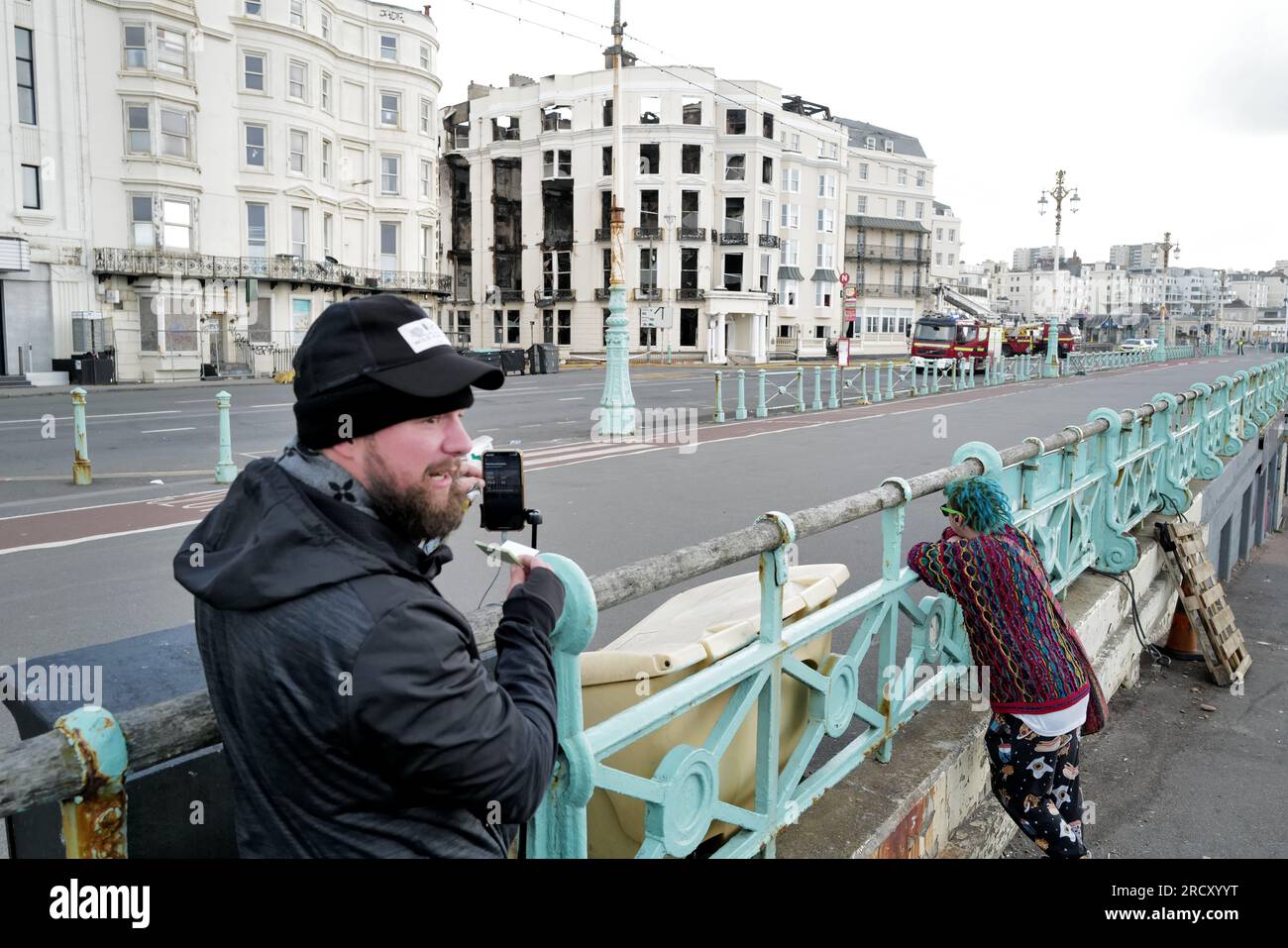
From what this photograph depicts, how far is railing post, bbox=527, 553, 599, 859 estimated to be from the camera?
2.07 metres

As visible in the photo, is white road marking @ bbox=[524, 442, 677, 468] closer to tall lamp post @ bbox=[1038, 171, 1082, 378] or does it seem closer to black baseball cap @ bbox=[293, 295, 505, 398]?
black baseball cap @ bbox=[293, 295, 505, 398]

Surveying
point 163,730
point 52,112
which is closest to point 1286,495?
point 163,730

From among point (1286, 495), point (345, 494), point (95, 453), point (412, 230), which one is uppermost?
point (412, 230)

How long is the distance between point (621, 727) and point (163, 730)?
109 cm

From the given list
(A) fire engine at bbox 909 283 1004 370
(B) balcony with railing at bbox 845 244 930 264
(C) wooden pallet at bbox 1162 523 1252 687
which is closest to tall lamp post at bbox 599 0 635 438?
(C) wooden pallet at bbox 1162 523 1252 687

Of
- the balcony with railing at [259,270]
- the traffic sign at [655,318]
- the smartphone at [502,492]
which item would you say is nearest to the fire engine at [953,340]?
the traffic sign at [655,318]

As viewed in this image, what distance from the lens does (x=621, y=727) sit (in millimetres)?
2402

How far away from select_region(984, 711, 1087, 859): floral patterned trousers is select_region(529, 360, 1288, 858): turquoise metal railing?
0.43 metres

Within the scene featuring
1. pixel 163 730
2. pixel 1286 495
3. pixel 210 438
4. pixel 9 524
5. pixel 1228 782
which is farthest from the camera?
pixel 1286 495

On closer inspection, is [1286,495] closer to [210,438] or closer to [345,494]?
[210,438]

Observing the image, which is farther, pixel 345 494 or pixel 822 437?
pixel 822 437

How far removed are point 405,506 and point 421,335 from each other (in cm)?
30

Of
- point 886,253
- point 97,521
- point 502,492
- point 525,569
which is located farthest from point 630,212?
point 525,569

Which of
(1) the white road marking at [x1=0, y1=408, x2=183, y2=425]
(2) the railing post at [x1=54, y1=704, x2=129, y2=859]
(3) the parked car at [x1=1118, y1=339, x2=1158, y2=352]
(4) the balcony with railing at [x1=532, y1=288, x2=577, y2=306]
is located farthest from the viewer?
(3) the parked car at [x1=1118, y1=339, x2=1158, y2=352]
